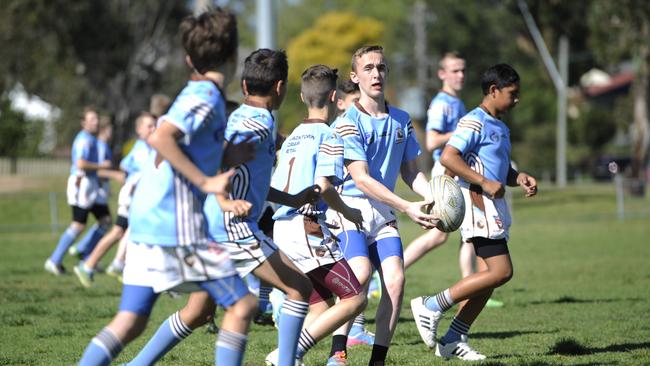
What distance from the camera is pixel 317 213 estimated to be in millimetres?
6414

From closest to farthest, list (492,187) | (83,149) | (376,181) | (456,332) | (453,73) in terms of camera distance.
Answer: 1. (376,181)
2. (492,187)
3. (456,332)
4. (453,73)
5. (83,149)

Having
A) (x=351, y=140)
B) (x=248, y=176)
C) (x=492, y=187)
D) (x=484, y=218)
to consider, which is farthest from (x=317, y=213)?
(x=484, y=218)

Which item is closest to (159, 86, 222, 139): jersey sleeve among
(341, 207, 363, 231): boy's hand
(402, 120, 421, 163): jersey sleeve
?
(341, 207, 363, 231): boy's hand

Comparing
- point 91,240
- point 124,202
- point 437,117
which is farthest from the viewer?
point 91,240

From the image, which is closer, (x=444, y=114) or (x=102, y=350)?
(x=102, y=350)

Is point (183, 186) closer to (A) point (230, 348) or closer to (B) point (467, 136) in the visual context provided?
(A) point (230, 348)

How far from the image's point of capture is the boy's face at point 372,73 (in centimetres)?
683

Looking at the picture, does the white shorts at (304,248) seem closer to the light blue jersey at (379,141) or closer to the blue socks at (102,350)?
the light blue jersey at (379,141)

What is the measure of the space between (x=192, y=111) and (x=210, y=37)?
361 mm

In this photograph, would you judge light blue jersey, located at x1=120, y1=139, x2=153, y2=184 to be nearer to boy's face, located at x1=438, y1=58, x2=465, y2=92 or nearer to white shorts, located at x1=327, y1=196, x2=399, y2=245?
boy's face, located at x1=438, y1=58, x2=465, y2=92

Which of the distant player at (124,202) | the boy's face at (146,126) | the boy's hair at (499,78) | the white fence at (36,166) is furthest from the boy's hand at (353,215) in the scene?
the white fence at (36,166)

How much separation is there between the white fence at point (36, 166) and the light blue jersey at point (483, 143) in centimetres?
3275

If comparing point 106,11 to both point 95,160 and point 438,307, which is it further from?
point 438,307

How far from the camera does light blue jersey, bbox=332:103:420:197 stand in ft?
22.1
